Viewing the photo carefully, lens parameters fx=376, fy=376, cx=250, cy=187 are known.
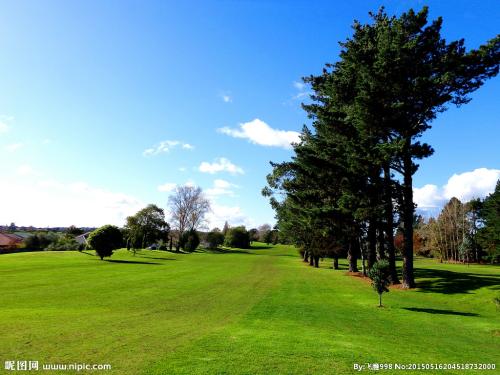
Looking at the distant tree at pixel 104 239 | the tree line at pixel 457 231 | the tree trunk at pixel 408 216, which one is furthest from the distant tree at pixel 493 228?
the distant tree at pixel 104 239

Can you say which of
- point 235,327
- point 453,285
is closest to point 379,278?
point 235,327

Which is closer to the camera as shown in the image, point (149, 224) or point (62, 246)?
point (62, 246)

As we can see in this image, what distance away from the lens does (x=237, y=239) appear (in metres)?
141

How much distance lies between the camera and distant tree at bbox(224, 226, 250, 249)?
141 m

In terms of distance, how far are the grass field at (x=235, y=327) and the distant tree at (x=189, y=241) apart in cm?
7510

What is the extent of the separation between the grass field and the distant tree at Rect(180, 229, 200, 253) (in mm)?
75100

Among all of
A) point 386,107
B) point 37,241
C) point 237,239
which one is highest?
point 386,107

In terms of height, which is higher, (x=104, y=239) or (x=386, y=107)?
(x=386, y=107)

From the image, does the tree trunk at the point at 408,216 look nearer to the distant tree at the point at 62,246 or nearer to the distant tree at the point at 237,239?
the distant tree at the point at 62,246

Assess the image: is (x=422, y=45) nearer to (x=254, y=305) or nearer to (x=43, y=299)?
(x=254, y=305)

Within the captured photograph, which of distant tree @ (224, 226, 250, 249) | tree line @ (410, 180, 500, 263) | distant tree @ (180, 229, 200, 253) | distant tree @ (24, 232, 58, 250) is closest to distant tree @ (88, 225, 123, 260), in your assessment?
distant tree @ (24, 232, 58, 250)

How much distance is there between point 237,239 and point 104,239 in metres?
A: 90.5

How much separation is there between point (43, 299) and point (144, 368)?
46.0ft

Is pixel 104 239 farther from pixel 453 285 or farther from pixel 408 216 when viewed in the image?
pixel 453 285
